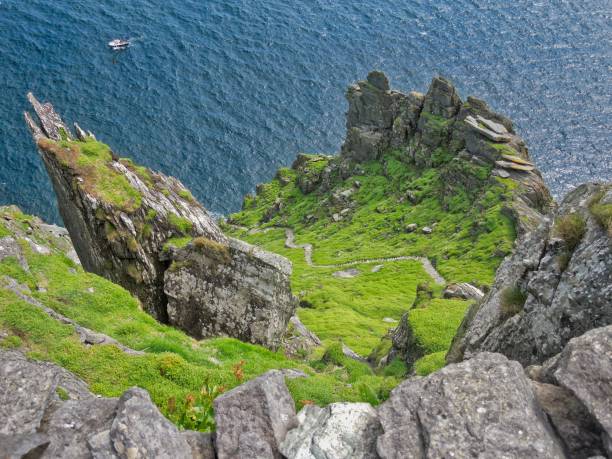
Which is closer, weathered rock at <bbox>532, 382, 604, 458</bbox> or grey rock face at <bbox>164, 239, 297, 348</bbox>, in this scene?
weathered rock at <bbox>532, 382, 604, 458</bbox>

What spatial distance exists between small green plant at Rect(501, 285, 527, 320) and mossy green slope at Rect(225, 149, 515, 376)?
3959 centimetres

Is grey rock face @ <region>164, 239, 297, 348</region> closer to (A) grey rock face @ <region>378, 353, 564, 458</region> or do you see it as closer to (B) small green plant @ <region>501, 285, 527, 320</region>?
(B) small green plant @ <region>501, 285, 527, 320</region>

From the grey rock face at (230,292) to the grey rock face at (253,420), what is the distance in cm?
2201

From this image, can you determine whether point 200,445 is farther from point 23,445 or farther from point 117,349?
point 117,349

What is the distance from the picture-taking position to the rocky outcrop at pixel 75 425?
14875 mm

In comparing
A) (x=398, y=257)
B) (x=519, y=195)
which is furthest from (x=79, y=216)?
(x=519, y=195)

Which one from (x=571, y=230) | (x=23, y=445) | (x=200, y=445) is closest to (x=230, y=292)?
(x=571, y=230)

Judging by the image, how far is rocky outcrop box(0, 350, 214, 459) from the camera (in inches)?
586

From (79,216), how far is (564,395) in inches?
1436

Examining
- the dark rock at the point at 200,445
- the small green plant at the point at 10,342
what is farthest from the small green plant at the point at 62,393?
the dark rock at the point at 200,445

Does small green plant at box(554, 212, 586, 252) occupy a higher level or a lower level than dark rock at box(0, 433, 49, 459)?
higher

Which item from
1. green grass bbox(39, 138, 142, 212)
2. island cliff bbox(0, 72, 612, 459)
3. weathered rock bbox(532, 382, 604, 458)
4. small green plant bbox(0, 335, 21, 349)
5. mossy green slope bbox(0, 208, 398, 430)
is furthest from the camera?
green grass bbox(39, 138, 142, 212)

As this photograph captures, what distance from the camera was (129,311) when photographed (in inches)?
1310

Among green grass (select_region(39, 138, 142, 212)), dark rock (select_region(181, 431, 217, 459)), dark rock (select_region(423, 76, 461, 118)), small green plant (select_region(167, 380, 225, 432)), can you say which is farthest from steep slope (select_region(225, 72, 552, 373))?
dark rock (select_region(181, 431, 217, 459))
